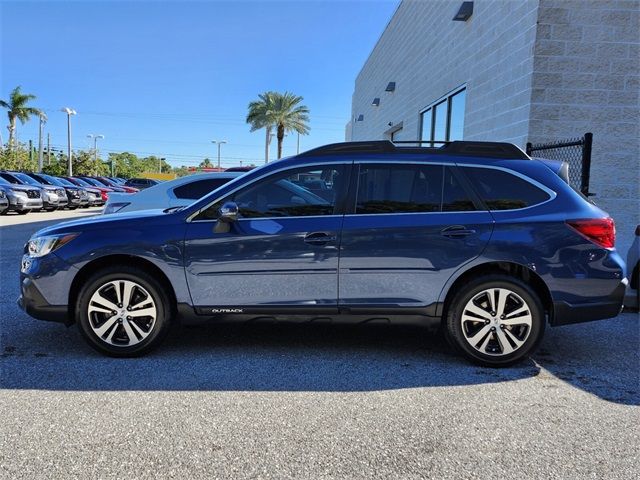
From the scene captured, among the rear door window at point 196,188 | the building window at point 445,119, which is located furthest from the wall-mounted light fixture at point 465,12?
the rear door window at point 196,188

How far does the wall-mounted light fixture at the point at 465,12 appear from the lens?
35.7 feet

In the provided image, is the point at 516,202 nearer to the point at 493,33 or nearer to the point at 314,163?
the point at 314,163

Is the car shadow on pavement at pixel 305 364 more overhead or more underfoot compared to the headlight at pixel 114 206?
more underfoot

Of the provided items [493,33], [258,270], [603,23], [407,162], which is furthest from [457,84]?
[258,270]

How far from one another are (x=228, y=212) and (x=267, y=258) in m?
0.47

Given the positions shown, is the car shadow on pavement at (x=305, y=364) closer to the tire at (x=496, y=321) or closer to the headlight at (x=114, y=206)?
the tire at (x=496, y=321)

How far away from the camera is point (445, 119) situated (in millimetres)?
13148

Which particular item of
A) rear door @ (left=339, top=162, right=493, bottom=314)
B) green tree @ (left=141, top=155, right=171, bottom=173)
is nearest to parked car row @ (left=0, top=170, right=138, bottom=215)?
rear door @ (left=339, top=162, right=493, bottom=314)

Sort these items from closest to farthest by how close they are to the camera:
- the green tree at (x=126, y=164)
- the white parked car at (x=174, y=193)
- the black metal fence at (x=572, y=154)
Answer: the black metal fence at (x=572, y=154) < the white parked car at (x=174, y=193) < the green tree at (x=126, y=164)

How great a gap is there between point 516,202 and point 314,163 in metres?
1.66

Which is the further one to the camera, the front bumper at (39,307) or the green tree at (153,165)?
the green tree at (153,165)

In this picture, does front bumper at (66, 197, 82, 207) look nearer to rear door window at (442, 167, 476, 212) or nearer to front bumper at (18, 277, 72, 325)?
front bumper at (18, 277, 72, 325)

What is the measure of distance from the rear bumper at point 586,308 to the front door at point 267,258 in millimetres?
1768

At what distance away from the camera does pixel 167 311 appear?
4266 millimetres
